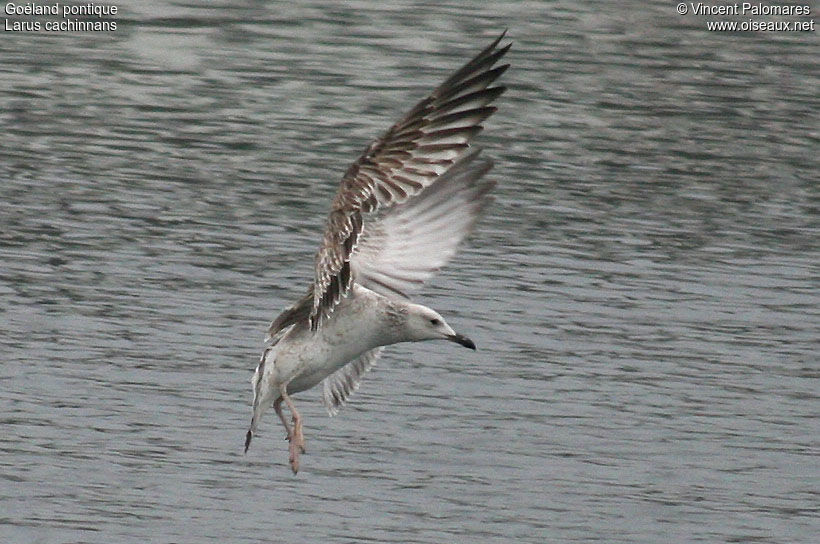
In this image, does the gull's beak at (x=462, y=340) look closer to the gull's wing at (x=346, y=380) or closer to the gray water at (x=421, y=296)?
the gull's wing at (x=346, y=380)

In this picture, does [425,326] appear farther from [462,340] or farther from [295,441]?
[295,441]

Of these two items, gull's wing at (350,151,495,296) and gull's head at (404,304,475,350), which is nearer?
gull's head at (404,304,475,350)

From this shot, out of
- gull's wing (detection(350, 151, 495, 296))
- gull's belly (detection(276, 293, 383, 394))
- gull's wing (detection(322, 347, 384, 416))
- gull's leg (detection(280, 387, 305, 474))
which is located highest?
gull's wing (detection(350, 151, 495, 296))

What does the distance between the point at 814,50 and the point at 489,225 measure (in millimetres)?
9255

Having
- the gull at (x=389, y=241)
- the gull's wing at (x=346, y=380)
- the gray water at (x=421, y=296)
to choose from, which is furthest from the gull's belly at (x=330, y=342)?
the gray water at (x=421, y=296)

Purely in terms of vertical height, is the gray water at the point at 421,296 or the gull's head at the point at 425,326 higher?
the gull's head at the point at 425,326

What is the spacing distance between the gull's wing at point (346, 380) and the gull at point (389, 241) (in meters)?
0.76

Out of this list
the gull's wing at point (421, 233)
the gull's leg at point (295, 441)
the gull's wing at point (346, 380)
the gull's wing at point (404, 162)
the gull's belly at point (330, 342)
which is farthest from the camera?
the gull's wing at point (346, 380)

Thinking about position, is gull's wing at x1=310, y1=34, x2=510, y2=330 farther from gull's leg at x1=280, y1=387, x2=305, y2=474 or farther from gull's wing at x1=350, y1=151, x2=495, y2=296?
gull's wing at x1=350, y1=151, x2=495, y2=296

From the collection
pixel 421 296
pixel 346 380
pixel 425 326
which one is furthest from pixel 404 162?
pixel 421 296

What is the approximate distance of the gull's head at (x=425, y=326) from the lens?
8.82 metres

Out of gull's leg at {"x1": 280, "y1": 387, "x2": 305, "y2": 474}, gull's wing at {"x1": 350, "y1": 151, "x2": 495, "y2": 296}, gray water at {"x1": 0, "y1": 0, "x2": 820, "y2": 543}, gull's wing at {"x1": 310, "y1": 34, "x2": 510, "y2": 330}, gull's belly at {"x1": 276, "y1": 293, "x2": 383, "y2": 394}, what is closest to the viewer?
gull's wing at {"x1": 310, "y1": 34, "x2": 510, "y2": 330}

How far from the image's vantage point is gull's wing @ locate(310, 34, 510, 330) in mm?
8328

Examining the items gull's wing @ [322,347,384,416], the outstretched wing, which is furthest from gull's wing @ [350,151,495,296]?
gull's wing @ [322,347,384,416]
